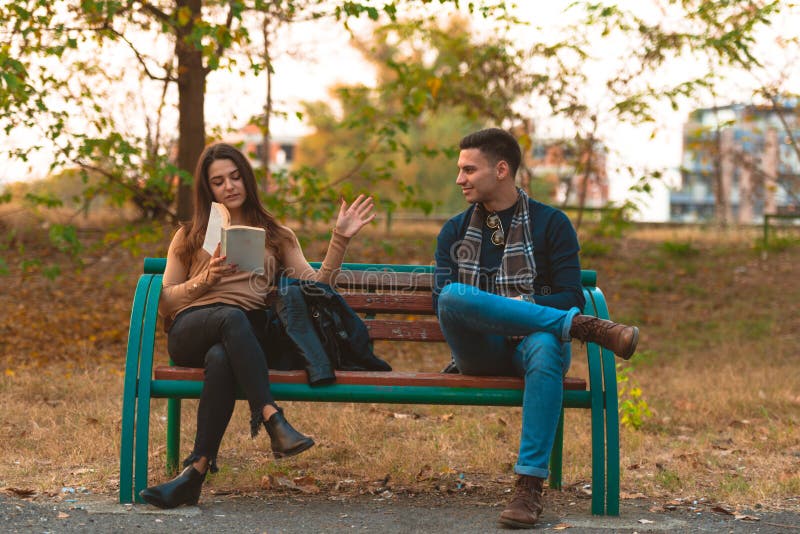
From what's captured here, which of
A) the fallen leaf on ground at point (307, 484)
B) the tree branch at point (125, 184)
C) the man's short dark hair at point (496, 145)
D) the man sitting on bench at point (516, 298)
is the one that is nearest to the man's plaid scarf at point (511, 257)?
the man sitting on bench at point (516, 298)

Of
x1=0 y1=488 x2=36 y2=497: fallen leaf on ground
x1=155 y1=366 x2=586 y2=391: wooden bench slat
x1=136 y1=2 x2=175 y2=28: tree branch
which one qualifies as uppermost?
x1=136 y1=2 x2=175 y2=28: tree branch

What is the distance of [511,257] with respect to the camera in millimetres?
4074

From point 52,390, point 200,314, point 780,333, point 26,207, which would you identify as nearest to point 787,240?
point 780,333

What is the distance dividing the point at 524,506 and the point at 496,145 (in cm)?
146

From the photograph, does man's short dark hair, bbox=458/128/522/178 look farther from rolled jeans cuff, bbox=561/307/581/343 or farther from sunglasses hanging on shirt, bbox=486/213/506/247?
rolled jeans cuff, bbox=561/307/581/343

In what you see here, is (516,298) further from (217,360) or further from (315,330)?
(217,360)

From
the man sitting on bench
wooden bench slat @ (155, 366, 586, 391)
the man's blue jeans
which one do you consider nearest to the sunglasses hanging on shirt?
the man sitting on bench

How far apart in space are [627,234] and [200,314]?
12.4 meters

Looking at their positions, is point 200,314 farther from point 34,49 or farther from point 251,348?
point 34,49

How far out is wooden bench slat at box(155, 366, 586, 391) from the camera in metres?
3.82

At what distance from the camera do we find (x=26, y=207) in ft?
32.4

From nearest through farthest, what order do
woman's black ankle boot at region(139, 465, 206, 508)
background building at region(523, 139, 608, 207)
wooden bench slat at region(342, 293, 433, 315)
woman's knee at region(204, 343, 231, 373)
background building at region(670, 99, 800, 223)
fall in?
woman's black ankle boot at region(139, 465, 206, 508)
woman's knee at region(204, 343, 231, 373)
wooden bench slat at region(342, 293, 433, 315)
background building at region(523, 139, 608, 207)
background building at region(670, 99, 800, 223)

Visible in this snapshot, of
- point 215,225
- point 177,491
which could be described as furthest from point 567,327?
point 177,491

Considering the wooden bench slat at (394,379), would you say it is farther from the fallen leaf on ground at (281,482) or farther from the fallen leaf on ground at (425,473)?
the fallen leaf on ground at (425,473)
